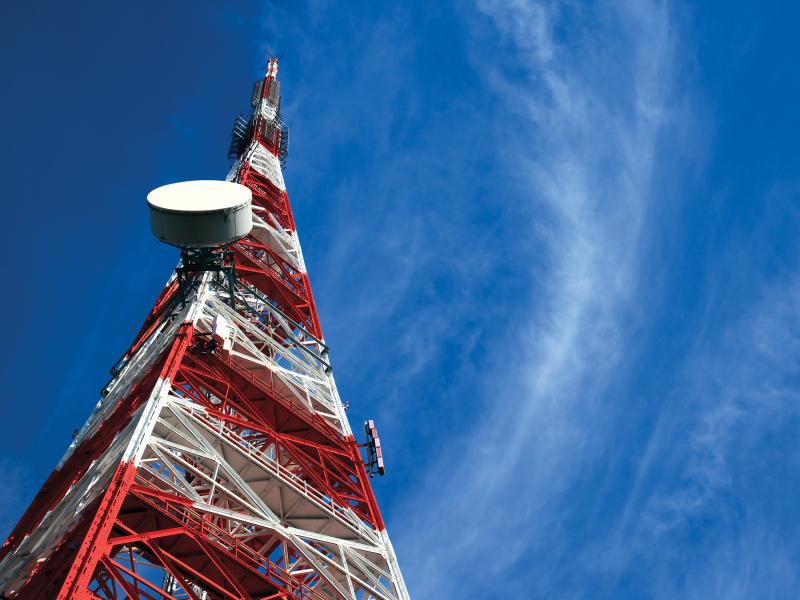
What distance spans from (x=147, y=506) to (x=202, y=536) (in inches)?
50.5

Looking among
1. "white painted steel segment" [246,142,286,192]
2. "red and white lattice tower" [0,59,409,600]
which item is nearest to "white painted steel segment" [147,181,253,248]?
"red and white lattice tower" [0,59,409,600]

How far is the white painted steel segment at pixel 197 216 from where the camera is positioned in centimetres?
2409

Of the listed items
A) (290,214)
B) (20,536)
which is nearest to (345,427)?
(20,536)

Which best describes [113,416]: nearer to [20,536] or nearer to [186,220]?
[20,536]

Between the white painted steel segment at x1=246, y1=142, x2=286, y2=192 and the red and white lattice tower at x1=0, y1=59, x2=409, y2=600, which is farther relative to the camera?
the white painted steel segment at x1=246, y1=142, x2=286, y2=192

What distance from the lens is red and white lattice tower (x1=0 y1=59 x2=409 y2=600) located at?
16.8 m

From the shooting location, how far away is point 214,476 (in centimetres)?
1980

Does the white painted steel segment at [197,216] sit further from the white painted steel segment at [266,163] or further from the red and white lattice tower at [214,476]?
the white painted steel segment at [266,163]

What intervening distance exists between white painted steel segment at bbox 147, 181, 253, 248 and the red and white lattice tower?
2.52m

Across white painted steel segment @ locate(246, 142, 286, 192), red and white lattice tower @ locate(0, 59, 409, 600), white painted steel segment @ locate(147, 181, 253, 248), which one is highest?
white painted steel segment @ locate(246, 142, 286, 192)

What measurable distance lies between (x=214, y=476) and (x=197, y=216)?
791cm

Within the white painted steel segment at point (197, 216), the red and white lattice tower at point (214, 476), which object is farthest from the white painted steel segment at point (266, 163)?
the white painted steel segment at point (197, 216)

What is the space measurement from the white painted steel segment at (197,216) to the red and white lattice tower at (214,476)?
2.52m

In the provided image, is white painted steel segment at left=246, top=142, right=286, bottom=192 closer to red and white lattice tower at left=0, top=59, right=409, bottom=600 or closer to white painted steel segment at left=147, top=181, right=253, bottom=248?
red and white lattice tower at left=0, top=59, right=409, bottom=600
